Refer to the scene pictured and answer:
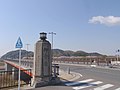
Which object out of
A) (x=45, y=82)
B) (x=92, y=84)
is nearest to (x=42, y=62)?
(x=45, y=82)

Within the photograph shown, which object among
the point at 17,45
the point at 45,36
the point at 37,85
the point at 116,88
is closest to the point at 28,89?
the point at 37,85

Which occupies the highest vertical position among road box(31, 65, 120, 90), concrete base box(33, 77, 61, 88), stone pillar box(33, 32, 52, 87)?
stone pillar box(33, 32, 52, 87)

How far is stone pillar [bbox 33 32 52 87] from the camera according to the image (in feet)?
46.1

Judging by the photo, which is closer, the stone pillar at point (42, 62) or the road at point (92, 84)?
the road at point (92, 84)

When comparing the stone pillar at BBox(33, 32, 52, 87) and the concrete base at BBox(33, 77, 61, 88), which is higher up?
the stone pillar at BBox(33, 32, 52, 87)

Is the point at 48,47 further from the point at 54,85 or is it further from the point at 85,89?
the point at 85,89

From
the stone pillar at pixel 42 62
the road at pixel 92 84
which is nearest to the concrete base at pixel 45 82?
the stone pillar at pixel 42 62

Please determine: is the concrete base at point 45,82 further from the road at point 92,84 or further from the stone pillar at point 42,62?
the road at point 92,84

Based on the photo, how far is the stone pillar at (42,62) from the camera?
14.1m

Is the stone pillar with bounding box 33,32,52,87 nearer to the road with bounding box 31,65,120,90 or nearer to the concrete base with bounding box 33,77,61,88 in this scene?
the concrete base with bounding box 33,77,61,88

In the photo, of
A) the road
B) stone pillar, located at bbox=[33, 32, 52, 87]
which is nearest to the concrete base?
stone pillar, located at bbox=[33, 32, 52, 87]

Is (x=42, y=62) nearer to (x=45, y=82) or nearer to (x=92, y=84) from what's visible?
(x=45, y=82)

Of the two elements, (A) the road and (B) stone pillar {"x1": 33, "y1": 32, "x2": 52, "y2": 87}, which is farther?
(B) stone pillar {"x1": 33, "y1": 32, "x2": 52, "y2": 87}

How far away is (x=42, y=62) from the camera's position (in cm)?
1416
